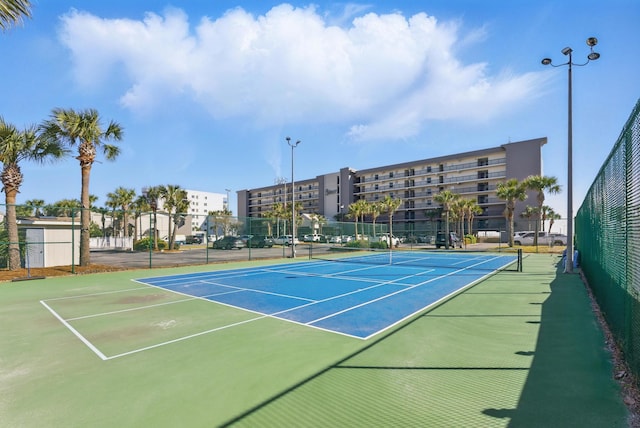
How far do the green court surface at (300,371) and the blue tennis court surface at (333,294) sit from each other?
624 mm

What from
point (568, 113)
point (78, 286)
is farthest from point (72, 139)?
point (568, 113)

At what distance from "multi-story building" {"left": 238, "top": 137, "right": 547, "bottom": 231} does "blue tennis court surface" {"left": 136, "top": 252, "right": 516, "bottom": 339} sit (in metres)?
45.8

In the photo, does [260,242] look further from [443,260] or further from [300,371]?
[300,371]

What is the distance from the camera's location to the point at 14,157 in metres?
17.5

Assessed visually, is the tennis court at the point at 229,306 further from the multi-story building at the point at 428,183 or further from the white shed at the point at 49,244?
the multi-story building at the point at 428,183

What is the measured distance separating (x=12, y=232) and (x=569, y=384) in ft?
72.7

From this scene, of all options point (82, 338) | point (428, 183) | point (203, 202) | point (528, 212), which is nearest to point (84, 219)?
point (82, 338)

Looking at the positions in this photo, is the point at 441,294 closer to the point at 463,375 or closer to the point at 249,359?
the point at 463,375

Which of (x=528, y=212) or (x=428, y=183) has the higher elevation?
(x=428, y=183)

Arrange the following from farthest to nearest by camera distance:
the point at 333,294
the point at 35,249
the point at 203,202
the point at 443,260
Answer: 1. the point at 203,202
2. the point at 443,260
3. the point at 35,249
4. the point at 333,294

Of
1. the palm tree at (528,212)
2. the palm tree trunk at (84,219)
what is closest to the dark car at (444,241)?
the palm tree at (528,212)

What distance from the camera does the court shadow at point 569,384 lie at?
351 centimetres

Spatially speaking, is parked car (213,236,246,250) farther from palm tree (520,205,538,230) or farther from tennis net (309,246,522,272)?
palm tree (520,205,538,230)

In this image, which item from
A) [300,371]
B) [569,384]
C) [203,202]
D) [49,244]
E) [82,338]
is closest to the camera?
[569,384]
